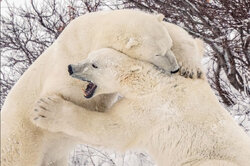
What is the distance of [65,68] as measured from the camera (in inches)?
44.7

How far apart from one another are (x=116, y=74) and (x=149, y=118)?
15cm

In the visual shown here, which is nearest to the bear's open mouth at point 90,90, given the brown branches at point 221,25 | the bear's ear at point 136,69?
the bear's ear at point 136,69

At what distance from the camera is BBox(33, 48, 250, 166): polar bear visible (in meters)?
1.07

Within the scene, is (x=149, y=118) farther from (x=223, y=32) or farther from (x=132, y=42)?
(x=223, y=32)

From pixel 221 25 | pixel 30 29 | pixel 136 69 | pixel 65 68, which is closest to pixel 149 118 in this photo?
pixel 136 69

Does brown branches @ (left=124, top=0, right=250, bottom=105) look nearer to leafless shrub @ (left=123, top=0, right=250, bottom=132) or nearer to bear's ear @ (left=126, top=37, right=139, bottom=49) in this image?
leafless shrub @ (left=123, top=0, right=250, bottom=132)

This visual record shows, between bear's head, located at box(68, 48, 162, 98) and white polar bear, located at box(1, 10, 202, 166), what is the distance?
26 mm

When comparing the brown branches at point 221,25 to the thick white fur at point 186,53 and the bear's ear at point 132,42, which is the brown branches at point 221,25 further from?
the bear's ear at point 132,42

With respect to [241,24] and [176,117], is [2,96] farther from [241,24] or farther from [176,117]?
[176,117]

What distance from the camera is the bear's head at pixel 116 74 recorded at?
1062mm

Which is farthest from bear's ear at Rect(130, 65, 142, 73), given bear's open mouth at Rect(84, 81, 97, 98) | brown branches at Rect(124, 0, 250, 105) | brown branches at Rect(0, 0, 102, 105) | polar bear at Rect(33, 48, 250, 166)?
brown branches at Rect(0, 0, 102, 105)

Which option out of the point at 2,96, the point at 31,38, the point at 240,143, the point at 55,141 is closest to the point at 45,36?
the point at 31,38

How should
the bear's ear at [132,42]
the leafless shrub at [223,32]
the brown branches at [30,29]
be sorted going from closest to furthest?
the bear's ear at [132,42]
the leafless shrub at [223,32]
the brown branches at [30,29]

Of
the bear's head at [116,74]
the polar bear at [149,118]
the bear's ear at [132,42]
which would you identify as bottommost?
the polar bear at [149,118]
